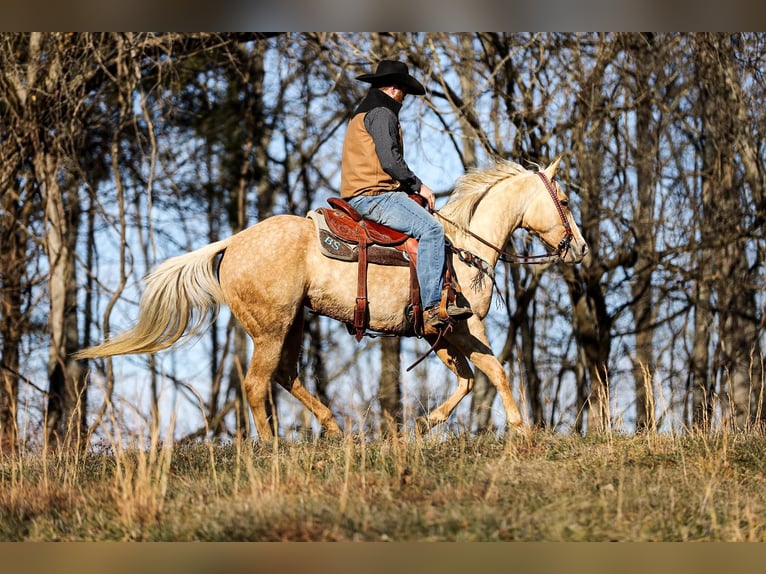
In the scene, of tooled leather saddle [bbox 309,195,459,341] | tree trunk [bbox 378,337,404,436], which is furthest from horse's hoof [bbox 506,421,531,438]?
tree trunk [bbox 378,337,404,436]

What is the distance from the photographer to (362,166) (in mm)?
8078

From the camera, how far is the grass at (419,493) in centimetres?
529

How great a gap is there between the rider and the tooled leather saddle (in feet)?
0.29

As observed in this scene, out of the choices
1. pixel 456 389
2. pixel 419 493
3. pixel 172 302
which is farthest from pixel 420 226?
pixel 419 493

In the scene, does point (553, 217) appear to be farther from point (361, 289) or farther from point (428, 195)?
point (361, 289)

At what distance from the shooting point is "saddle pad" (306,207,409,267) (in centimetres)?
784

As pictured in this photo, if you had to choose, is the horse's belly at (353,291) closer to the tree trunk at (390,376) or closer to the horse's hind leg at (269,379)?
the horse's hind leg at (269,379)

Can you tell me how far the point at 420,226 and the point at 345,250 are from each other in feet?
2.16

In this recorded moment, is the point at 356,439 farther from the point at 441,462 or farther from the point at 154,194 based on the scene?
the point at 154,194

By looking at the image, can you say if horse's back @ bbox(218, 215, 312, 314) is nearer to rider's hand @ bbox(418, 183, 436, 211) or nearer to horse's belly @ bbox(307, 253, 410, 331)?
horse's belly @ bbox(307, 253, 410, 331)

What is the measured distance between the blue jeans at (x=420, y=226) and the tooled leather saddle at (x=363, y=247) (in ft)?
0.29
